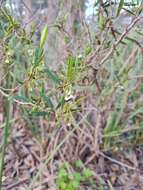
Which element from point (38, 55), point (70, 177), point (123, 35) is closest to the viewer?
point (38, 55)

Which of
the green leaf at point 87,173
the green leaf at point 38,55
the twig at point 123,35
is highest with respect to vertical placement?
the twig at point 123,35

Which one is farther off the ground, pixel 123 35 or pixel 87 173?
pixel 123 35

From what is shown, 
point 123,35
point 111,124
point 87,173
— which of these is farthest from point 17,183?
point 123,35

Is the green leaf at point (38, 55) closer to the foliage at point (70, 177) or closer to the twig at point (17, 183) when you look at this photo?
the foliage at point (70, 177)

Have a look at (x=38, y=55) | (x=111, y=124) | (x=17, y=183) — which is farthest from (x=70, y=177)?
(x=38, y=55)

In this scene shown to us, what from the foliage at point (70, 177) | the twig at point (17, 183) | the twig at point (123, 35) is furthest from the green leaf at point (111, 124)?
the twig at point (123, 35)

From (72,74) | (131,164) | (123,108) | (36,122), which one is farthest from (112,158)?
(72,74)

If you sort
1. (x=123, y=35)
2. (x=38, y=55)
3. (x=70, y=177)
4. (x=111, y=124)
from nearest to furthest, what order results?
(x=38, y=55)
(x=123, y=35)
(x=70, y=177)
(x=111, y=124)

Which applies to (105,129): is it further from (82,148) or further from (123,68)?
(123,68)

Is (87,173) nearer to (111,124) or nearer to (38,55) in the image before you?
(111,124)

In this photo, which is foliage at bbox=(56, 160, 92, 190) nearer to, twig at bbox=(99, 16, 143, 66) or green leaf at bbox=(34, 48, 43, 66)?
twig at bbox=(99, 16, 143, 66)

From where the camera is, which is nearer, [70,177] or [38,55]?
[38,55]

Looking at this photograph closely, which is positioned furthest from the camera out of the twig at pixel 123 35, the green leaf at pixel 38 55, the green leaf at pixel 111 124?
the green leaf at pixel 111 124

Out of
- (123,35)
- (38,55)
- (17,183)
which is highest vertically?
(123,35)
